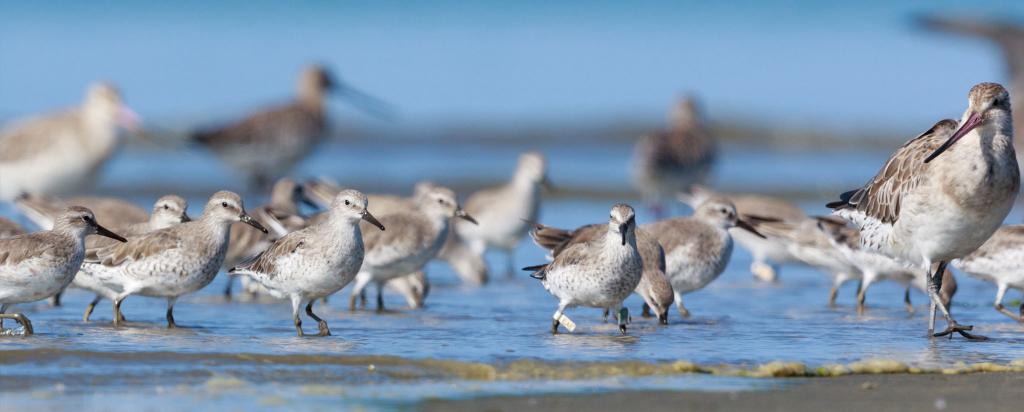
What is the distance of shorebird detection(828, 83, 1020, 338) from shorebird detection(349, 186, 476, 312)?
3.88m

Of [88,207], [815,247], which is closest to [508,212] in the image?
[815,247]

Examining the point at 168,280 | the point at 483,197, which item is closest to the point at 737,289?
the point at 483,197

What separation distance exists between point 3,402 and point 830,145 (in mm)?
32496

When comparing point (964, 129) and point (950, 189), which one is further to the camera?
point (950, 189)

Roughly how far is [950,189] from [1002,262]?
190 cm

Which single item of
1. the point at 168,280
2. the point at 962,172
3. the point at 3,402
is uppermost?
the point at 962,172

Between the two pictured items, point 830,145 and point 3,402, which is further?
point 830,145

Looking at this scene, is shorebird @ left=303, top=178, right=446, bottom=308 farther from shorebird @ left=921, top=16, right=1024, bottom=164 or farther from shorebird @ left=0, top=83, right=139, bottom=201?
shorebird @ left=921, top=16, right=1024, bottom=164

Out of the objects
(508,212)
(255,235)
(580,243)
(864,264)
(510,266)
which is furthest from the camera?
(508,212)

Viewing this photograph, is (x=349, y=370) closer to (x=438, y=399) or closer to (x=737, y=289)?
(x=438, y=399)

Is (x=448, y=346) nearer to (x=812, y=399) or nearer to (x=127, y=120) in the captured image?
(x=812, y=399)

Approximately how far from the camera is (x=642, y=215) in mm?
22203

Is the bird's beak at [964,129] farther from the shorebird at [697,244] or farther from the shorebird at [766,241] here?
the shorebird at [766,241]

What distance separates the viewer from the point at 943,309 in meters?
10.1
